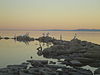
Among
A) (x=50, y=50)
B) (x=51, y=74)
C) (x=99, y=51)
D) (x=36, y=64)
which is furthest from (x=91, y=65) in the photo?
(x=50, y=50)

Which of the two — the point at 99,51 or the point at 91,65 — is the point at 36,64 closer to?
the point at 91,65

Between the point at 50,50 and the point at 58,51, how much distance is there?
208 centimetres

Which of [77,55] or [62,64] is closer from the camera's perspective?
[62,64]

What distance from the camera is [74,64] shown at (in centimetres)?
2712

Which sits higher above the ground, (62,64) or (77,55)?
(77,55)

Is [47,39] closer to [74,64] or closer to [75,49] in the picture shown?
→ [75,49]

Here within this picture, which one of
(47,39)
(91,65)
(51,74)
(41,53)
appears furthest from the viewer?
(47,39)

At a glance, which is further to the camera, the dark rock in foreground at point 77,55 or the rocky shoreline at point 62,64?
the dark rock in foreground at point 77,55

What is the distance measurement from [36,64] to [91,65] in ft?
24.7

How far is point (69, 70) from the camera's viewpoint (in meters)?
21.6

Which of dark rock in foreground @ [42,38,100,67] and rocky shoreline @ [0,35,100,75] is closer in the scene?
rocky shoreline @ [0,35,100,75]

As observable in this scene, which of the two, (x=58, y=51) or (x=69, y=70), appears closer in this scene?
(x=69, y=70)

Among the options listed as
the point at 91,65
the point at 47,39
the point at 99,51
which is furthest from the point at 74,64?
the point at 47,39

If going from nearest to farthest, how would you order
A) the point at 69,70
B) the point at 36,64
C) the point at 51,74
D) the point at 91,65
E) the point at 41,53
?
the point at 51,74
the point at 69,70
the point at 36,64
the point at 91,65
the point at 41,53
